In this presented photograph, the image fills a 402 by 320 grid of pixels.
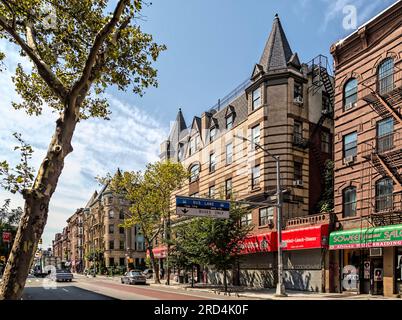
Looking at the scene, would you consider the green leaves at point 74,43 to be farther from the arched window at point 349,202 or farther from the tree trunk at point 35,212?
the arched window at point 349,202

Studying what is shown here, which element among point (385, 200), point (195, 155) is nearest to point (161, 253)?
point (195, 155)

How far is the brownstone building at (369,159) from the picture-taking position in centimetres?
2158

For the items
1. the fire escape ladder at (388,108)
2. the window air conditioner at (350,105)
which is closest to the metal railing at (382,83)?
the fire escape ladder at (388,108)

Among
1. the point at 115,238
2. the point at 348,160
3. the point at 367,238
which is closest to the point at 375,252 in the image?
the point at 367,238

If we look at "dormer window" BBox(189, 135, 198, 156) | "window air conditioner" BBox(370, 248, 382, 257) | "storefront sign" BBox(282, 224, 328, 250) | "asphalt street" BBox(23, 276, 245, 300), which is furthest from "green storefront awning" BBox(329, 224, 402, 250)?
"dormer window" BBox(189, 135, 198, 156)

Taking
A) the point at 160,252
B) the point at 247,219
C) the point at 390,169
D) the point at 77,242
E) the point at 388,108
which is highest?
the point at 388,108

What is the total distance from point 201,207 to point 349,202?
9593mm

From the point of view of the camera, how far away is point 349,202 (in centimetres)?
2497

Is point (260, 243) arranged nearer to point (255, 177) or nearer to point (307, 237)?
point (307, 237)

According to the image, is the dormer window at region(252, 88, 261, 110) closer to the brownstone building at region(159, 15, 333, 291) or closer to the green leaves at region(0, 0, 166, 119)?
the brownstone building at region(159, 15, 333, 291)

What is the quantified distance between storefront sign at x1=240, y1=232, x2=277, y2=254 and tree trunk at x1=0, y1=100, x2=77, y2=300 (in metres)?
25.2

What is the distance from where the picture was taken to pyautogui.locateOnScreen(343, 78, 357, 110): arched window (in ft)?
84.6
